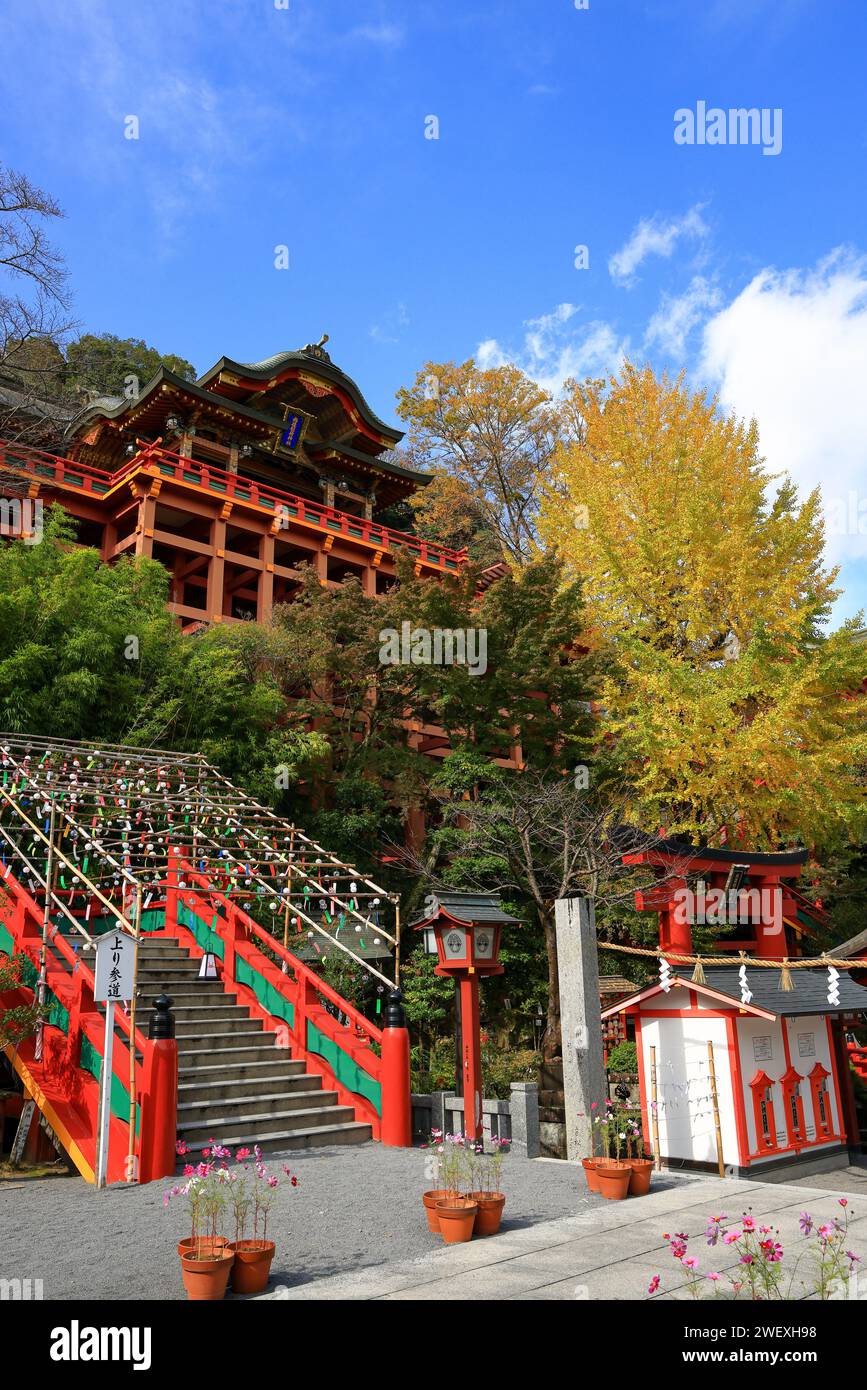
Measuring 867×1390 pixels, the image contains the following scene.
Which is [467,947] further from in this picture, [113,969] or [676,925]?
[676,925]

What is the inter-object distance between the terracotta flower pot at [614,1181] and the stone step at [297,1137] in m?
3.49

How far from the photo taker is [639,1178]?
26.0 ft

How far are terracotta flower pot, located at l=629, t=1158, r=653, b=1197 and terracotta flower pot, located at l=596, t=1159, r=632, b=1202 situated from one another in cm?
7

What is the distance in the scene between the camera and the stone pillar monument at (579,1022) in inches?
366

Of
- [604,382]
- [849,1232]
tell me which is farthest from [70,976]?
[604,382]

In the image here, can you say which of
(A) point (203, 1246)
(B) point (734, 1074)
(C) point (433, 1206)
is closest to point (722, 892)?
(B) point (734, 1074)

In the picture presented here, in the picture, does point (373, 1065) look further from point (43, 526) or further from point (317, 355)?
point (317, 355)

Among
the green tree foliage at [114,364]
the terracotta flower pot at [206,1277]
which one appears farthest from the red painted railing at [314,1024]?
the green tree foliage at [114,364]

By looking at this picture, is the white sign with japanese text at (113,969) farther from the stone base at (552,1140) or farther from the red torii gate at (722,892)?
the red torii gate at (722,892)

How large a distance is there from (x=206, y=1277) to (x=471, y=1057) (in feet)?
18.2

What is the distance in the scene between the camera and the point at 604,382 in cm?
2952

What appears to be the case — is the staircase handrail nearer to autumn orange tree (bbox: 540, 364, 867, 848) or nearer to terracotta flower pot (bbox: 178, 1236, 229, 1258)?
terracotta flower pot (bbox: 178, 1236, 229, 1258)
